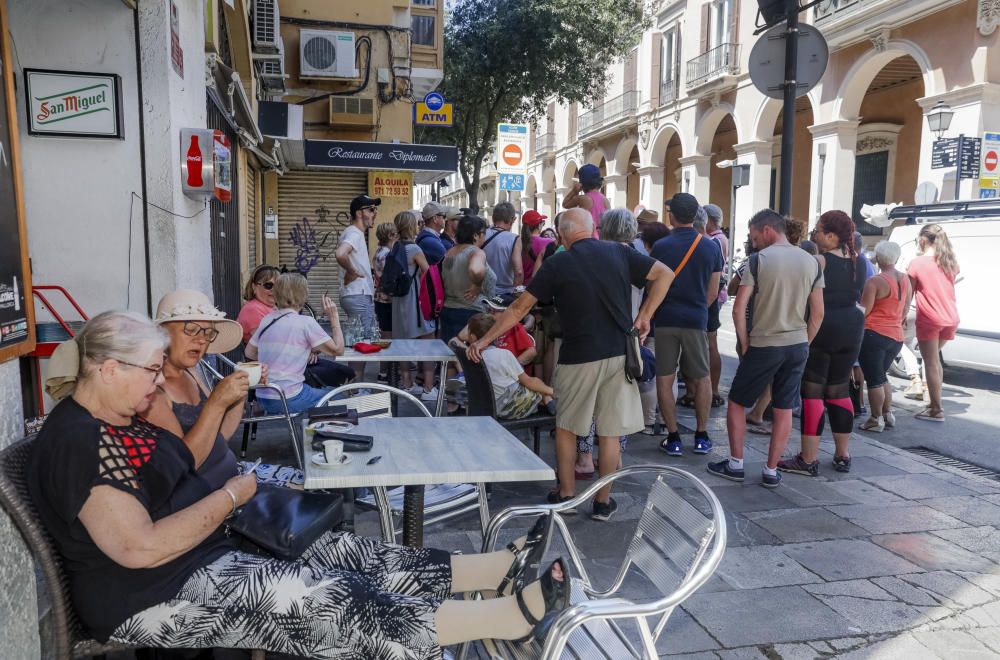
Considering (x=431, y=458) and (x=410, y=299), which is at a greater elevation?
(x=410, y=299)

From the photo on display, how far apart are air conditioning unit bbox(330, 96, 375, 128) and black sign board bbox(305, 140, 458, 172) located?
49.6 inches

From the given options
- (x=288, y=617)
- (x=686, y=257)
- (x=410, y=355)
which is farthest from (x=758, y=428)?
(x=288, y=617)

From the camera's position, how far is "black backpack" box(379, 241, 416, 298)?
7.18 m

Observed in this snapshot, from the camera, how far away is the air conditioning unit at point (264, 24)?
31.7 ft

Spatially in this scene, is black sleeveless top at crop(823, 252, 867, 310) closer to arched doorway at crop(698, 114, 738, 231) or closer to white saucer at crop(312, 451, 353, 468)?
white saucer at crop(312, 451, 353, 468)

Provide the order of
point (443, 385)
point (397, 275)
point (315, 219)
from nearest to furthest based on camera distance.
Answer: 1. point (443, 385)
2. point (397, 275)
3. point (315, 219)

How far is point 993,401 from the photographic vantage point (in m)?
7.80

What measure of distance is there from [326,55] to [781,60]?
29.4 ft

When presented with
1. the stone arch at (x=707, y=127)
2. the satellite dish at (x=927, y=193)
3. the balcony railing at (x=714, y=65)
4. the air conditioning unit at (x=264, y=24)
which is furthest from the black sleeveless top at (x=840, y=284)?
the stone arch at (x=707, y=127)

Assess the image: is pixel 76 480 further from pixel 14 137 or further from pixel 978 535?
pixel 978 535

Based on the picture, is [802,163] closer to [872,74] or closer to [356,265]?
[872,74]

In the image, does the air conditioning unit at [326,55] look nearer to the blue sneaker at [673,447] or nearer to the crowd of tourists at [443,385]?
the crowd of tourists at [443,385]

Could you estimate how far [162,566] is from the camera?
6.91 ft

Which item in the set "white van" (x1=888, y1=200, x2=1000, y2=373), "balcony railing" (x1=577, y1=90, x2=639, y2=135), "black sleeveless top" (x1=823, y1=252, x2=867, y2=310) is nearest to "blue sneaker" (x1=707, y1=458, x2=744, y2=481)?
"black sleeveless top" (x1=823, y1=252, x2=867, y2=310)
